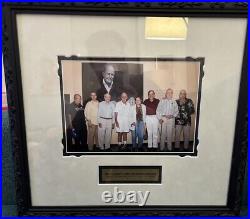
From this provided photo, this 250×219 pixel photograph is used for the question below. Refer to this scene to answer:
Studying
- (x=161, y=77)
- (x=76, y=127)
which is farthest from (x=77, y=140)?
(x=161, y=77)

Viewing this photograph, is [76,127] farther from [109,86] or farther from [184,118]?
[184,118]

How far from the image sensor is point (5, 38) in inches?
24.1

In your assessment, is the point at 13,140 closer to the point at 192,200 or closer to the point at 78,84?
the point at 78,84

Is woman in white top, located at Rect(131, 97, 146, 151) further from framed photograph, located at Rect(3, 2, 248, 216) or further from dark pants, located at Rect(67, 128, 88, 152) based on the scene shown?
dark pants, located at Rect(67, 128, 88, 152)

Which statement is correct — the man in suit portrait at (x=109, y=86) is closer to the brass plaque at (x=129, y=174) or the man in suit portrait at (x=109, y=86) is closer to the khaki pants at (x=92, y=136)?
the khaki pants at (x=92, y=136)

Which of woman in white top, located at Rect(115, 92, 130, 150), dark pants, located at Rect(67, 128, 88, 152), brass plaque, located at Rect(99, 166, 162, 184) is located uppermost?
woman in white top, located at Rect(115, 92, 130, 150)

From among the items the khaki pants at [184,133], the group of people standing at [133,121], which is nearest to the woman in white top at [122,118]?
the group of people standing at [133,121]

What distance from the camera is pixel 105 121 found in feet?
2.22

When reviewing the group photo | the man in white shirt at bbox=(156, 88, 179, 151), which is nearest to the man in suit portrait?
the group photo

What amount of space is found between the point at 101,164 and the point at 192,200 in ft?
0.81

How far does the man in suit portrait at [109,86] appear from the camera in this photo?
2.11ft

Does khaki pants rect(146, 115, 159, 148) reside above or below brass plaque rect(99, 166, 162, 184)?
above

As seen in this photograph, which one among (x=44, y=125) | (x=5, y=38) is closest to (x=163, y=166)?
(x=44, y=125)

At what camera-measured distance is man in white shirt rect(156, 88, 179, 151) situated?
2.18 ft
